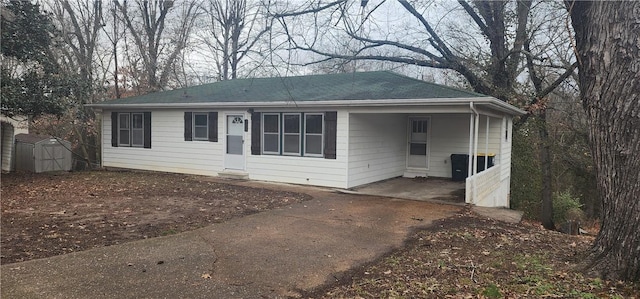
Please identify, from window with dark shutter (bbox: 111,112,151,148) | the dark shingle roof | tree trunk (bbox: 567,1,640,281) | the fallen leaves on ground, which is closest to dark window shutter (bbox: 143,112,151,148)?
window with dark shutter (bbox: 111,112,151,148)

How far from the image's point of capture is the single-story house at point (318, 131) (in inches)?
420

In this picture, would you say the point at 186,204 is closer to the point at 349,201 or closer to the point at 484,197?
the point at 349,201

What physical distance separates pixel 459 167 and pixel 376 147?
2692mm

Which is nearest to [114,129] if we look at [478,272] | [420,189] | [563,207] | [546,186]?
[420,189]

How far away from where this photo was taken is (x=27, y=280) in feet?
13.9

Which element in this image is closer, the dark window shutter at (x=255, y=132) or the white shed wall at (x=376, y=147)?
the white shed wall at (x=376, y=147)

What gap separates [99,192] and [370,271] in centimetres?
791

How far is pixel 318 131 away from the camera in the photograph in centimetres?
1148

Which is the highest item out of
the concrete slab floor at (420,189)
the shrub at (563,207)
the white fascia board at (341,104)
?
the white fascia board at (341,104)

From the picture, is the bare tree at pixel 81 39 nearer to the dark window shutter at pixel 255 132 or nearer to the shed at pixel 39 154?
the shed at pixel 39 154

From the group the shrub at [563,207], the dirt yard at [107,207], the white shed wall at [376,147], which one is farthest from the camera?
the shrub at [563,207]

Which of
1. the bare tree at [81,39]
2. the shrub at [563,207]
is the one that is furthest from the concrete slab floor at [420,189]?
the bare tree at [81,39]

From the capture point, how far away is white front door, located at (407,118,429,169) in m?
14.0

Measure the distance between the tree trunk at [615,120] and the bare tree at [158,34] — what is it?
2168cm
